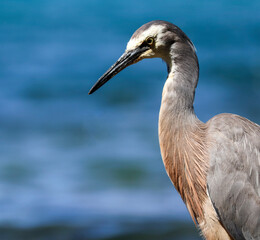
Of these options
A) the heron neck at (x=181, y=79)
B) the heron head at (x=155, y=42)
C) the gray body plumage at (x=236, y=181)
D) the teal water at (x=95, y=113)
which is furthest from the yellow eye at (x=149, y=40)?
the teal water at (x=95, y=113)

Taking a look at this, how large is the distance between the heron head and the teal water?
114 inches

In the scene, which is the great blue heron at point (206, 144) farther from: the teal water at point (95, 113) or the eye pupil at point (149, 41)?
the teal water at point (95, 113)

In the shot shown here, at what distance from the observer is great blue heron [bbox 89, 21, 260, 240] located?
10.5 feet

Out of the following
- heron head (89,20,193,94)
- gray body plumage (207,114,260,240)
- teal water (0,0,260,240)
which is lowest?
gray body plumage (207,114,260,240)

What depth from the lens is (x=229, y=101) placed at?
32.9 ft

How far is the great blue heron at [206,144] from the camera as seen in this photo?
321 cm

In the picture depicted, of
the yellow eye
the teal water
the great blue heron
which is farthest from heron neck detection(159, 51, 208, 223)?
the teal water

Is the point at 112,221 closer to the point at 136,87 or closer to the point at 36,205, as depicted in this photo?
the point at 36,205

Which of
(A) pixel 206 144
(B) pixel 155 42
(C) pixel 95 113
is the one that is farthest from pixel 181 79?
(C) pixel 95 113

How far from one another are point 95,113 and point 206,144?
22.6 ft

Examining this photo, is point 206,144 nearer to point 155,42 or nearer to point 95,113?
point 155,42

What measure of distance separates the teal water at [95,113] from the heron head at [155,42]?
2.89 meters

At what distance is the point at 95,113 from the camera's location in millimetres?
10094

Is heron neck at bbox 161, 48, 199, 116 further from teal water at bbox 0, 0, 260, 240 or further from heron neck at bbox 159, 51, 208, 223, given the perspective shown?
teal water at bbox 0, 0, 260, 240
